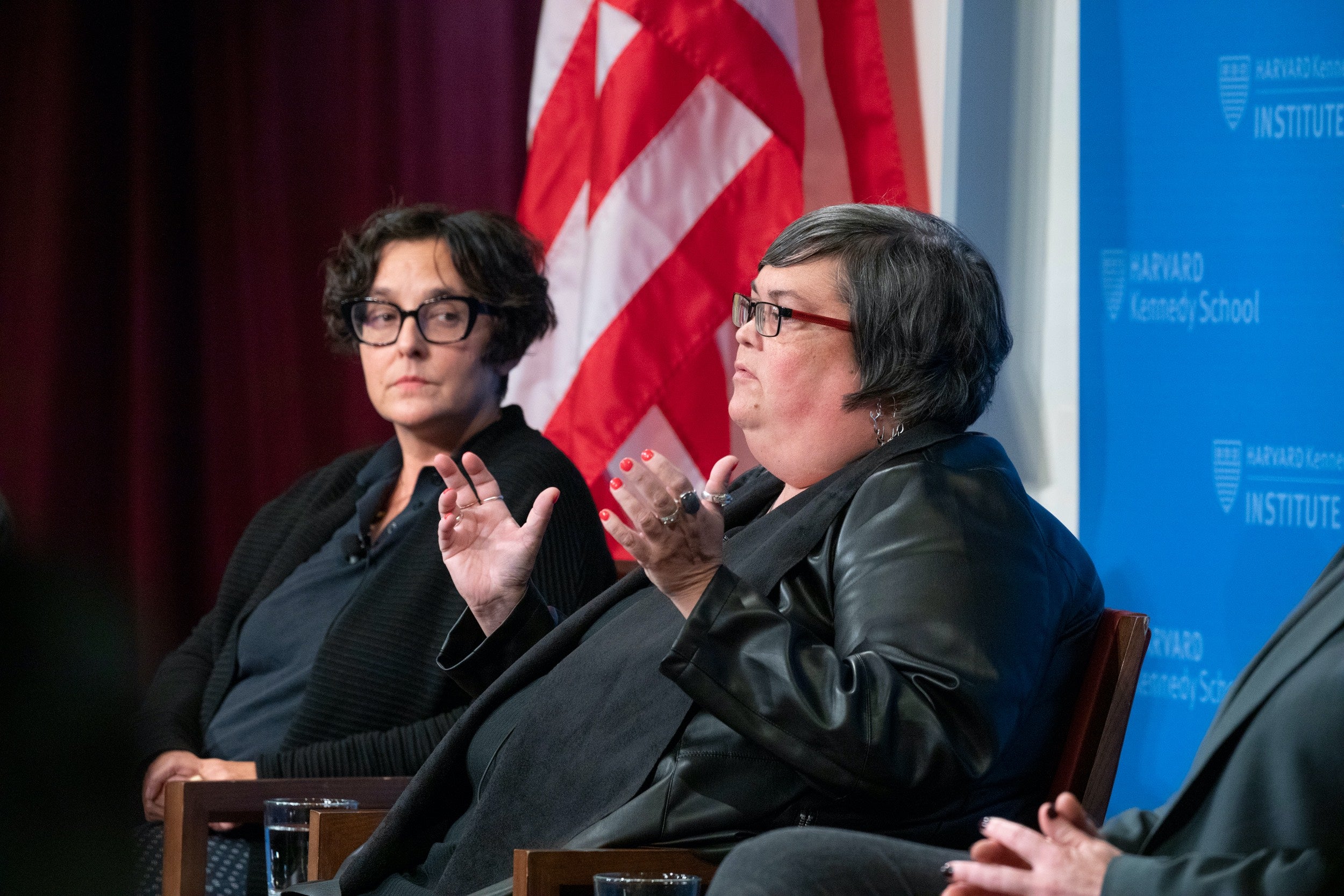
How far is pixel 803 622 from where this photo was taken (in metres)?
1.82

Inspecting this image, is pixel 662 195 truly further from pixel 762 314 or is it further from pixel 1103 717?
pixel 1103 717

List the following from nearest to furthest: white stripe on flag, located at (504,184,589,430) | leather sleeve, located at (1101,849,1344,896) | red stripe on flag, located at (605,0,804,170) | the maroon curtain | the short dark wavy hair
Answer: leather sleeve, located at (1101,849,1344,896) < the short dark wavy hair < red stripe on flag, located at (605,0,804,170) < white stripe on flag, located at (504,184,589,430) < the maroon curtain

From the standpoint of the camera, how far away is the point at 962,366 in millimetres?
1967

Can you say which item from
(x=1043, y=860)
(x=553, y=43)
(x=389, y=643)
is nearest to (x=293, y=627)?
(x=389, y=643)

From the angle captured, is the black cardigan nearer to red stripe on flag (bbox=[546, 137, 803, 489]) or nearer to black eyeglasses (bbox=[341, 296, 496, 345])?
black eyeglasses (bbox=[341, 296, 496, 345])

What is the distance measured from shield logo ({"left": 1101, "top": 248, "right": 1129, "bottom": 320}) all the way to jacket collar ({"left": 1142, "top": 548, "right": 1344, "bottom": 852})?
56.9 inches

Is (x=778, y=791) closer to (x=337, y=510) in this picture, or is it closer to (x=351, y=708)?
(x=351, y=708)

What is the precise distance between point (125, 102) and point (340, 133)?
555 millimetres

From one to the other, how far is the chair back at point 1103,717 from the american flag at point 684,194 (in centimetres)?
148

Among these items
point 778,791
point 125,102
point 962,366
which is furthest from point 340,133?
point 778,791

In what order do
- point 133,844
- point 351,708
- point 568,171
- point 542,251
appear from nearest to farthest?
point 133,844
point 351,708
point 542,251
point 568,171

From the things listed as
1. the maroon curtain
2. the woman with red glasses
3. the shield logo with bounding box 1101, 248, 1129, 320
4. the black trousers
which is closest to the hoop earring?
the woman with red glasses

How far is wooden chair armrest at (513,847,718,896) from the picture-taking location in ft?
5.17

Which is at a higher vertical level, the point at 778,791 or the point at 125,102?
the point at 125,102
